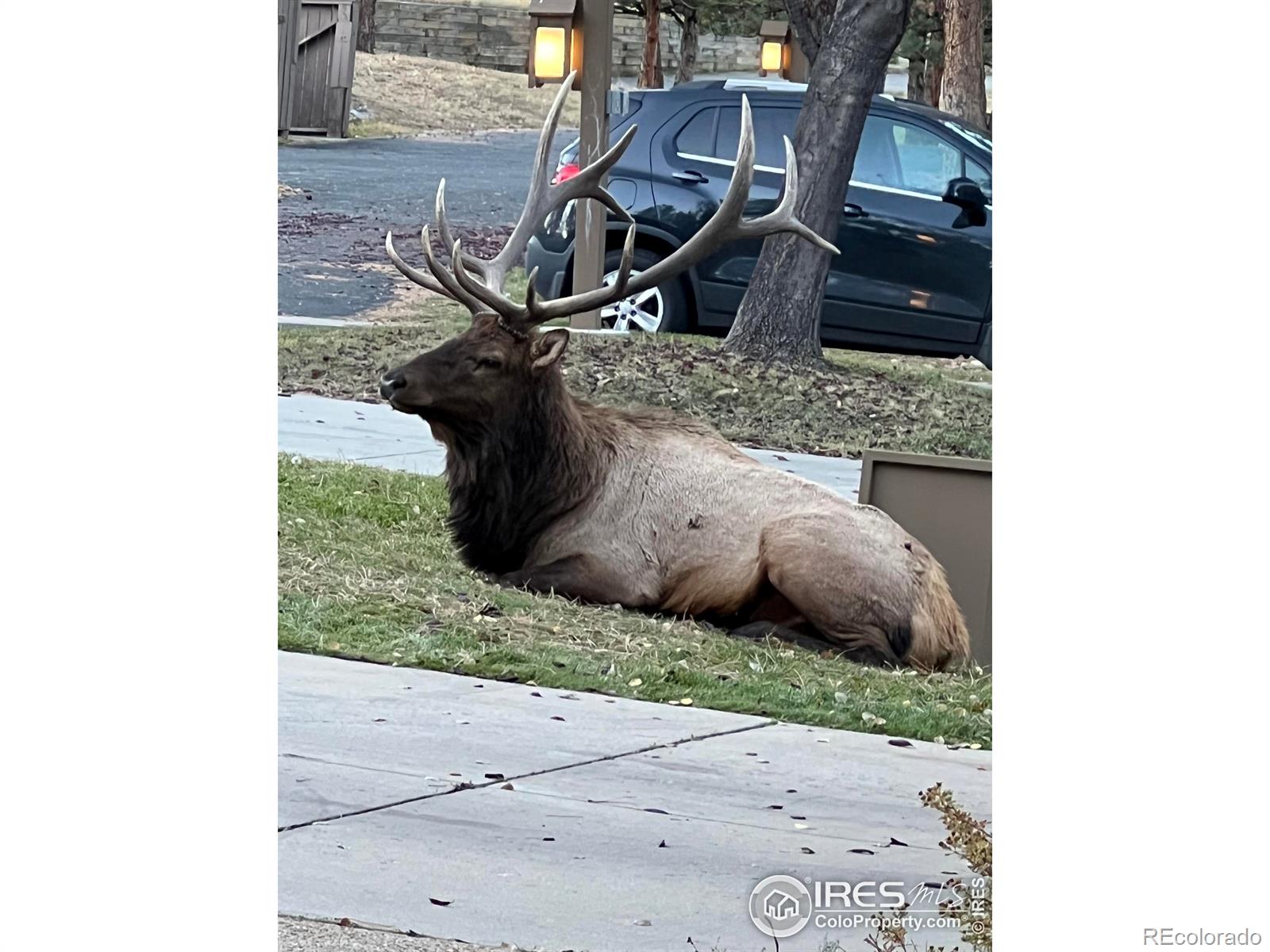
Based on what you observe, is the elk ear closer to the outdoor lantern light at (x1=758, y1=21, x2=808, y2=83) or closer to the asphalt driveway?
the asphalt driveway

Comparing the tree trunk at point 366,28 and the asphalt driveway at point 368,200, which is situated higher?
the tree trunk at point 366,28

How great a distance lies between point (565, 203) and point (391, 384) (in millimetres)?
701

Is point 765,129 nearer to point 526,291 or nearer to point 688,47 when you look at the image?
point 688,47

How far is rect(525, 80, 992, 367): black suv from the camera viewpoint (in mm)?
4020

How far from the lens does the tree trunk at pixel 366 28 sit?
4.30 meters

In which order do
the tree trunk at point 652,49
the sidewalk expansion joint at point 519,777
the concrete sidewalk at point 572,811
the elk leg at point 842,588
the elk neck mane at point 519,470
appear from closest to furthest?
the concrete sidewalk at point 572,811 < the sidewalk expansion joint at point 519,777 < the tree trunk at point 652,49 < the elk leg at point 842,588 < the elk neck mane at point 519,470

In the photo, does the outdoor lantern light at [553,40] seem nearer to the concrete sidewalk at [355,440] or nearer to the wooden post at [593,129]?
the wooden post at [593,129]

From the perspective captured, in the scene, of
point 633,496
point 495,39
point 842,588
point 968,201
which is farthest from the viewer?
point 633,496

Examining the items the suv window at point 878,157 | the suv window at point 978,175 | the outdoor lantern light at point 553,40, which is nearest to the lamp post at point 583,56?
the outdoor lantern light at point 553,40

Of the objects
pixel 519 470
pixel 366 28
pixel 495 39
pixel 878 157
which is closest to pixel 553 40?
pixel 495 39

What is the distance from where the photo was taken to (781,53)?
13.4 ft

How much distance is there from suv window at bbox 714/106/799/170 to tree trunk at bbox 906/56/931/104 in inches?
10.6

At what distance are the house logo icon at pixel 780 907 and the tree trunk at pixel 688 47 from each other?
6.17 ft

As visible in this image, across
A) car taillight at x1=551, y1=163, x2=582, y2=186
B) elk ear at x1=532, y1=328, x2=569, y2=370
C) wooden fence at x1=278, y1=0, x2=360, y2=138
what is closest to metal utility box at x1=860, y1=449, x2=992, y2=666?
elk ear at x1=532, y1=328, x2=569, y2=370
